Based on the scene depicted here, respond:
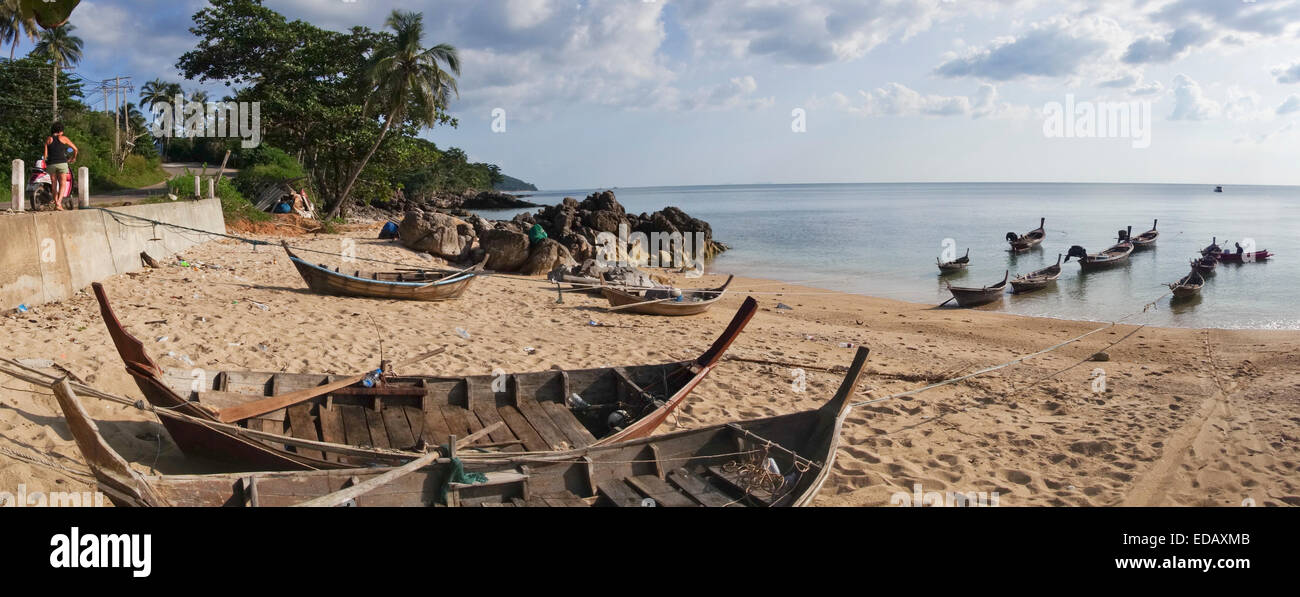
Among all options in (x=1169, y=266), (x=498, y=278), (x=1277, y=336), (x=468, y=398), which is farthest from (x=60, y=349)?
(x=1169, y=266)

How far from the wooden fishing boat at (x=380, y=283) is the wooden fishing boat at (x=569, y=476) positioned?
7818 millimetres

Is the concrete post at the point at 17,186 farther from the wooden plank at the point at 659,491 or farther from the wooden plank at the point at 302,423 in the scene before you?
the wooden plank at the point at 659,491

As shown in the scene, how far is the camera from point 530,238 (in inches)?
813

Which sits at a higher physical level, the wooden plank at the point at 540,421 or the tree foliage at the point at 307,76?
the tree foliage at the point at 307,76

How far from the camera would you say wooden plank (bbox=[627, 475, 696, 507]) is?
5.34 m

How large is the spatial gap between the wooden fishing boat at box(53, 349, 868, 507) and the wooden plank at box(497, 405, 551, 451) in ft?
2.80

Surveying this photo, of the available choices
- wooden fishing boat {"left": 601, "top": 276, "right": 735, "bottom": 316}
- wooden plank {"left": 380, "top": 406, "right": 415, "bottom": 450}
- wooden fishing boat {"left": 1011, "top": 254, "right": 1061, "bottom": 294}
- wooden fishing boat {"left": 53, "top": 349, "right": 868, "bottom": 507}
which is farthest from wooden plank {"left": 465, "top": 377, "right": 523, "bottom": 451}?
wooden fishing boat {"left": 1011, "top": 254, "right": 1061, "bottom": 294}

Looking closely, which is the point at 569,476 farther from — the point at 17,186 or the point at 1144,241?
the point at 1144,241

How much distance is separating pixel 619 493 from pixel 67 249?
29.9ft

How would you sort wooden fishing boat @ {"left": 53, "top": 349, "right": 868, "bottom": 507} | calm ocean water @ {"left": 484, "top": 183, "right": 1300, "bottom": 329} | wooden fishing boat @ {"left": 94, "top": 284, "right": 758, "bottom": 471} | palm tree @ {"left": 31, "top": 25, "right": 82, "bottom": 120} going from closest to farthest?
wooden fishing boat @ {"left": 53, "top": 349, "right": 868, "bottom": 507} → wooden fishing boat @ {"left": 94, "top": 284, "right": 758, "bottom": 471} → calm ocean water @ {"left": 484, "top": 183, "right": 1300, "bottom": 329} → palm tree @ {"left": 31, "top": 25, "right": 82, "bottom": 120}

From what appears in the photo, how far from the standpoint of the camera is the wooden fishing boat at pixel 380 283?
12383 millimetres

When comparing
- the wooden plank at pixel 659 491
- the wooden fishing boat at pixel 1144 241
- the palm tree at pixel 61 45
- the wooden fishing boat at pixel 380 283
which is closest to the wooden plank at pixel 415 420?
the wooden plank at pixel 659 491

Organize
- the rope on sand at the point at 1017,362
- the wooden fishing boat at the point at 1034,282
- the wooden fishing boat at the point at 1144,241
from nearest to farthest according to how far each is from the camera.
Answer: the rope on sand at the point at 1017,362
the wooden fishing boat at the point at 1034,282
the wooden fishing boat at the point at 1144,241

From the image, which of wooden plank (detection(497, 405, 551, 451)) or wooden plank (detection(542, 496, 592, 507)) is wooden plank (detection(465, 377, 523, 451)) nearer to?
wooden plank (detection(497, 405, 551, 451))
